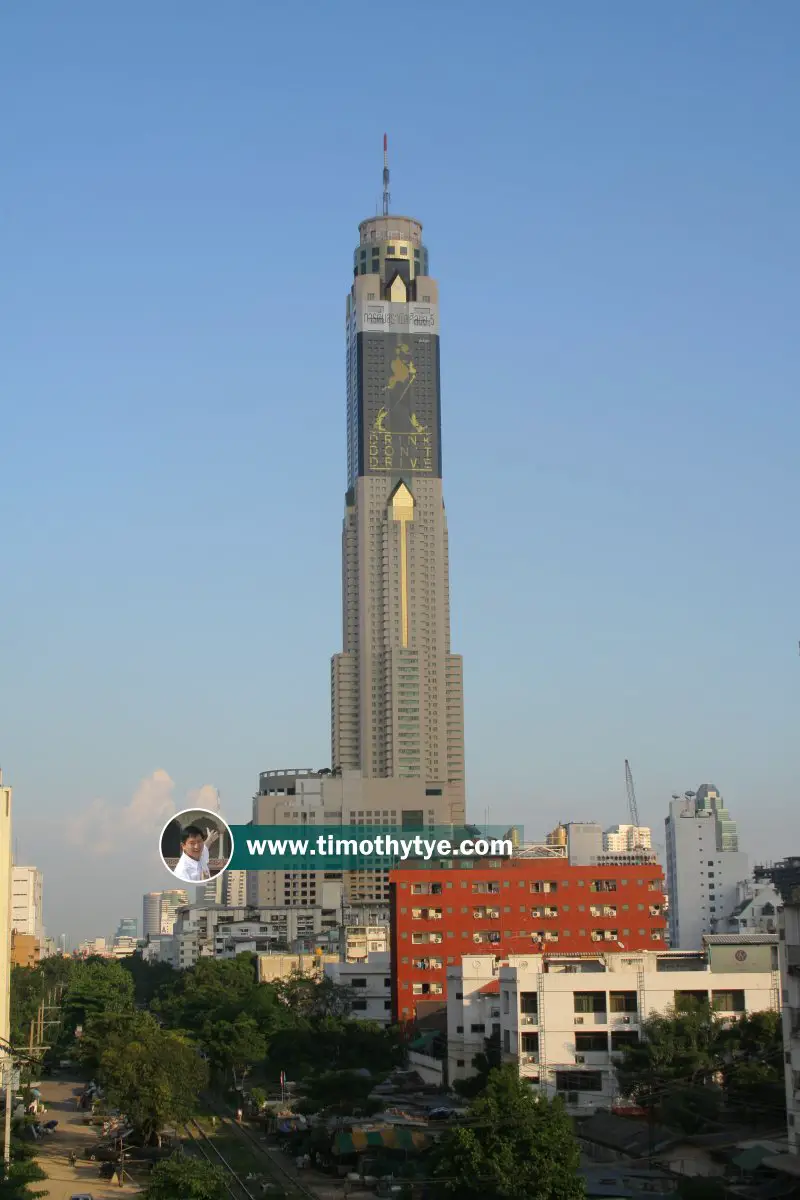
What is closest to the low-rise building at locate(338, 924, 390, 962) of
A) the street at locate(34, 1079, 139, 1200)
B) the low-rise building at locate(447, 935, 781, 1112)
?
the street at locate(34, 1079, 139, 1200)

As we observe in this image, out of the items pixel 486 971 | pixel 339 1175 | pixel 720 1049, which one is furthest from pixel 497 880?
pixel 339 1175

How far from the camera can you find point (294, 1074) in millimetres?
97625

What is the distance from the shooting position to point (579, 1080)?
82500 mm

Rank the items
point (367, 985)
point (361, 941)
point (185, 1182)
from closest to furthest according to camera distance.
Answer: point (185, 1182)
point (367, 985)
point (361, 941)

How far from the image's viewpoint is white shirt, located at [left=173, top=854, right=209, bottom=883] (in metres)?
168

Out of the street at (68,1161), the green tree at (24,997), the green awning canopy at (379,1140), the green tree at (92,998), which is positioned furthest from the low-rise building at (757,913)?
the green awning canopy at (379,1140)

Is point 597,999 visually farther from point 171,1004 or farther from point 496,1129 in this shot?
point 171,1004

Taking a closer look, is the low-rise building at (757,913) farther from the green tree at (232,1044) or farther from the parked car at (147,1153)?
the parked car at (147,1153)

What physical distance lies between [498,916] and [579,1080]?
33.4 meters

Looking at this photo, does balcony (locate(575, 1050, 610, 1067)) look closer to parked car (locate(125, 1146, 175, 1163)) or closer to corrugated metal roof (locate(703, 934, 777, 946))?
corrugated metal roof (locate(703, 934, 777, 946))

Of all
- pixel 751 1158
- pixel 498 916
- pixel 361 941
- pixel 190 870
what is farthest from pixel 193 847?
pixel 751 1158

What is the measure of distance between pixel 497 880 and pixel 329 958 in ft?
172

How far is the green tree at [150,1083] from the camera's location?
74562mm

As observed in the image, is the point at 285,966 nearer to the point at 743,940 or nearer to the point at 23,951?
the point at 23,951
